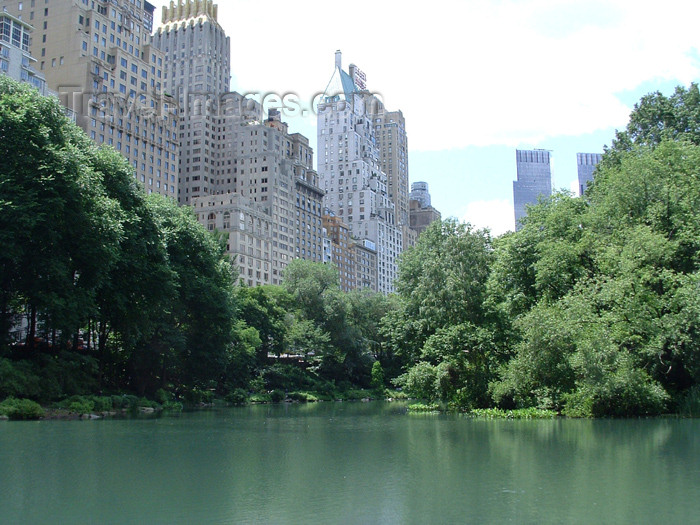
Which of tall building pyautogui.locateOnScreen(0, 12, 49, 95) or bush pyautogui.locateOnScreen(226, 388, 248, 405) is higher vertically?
tall building pyautogui.locateOnScreen(0, 12, 49, 95)

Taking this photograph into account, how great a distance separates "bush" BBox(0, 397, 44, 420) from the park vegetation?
0.10m

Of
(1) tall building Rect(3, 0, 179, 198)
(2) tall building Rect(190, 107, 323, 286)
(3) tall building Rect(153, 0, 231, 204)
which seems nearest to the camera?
(1) tall building Rect(3, 0, 179, 198)

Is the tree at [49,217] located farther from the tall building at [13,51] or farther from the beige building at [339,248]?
the beige building at [339,248]

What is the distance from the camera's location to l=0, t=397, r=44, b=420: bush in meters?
35.6

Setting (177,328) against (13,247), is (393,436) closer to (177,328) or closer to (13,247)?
(13,247)

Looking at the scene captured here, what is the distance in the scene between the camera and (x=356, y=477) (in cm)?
1639

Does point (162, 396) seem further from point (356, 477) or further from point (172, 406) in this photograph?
point (356, 477)

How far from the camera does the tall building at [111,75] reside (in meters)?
118

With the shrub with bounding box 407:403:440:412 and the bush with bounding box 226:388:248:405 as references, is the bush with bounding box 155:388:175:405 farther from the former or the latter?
the shrub with bounding box 407:403:440:412

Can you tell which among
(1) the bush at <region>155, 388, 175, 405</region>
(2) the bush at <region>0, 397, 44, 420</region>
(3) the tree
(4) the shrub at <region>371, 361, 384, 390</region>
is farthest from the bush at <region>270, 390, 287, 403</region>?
(2) the bush at <region>0, 397, 44, 420</region>

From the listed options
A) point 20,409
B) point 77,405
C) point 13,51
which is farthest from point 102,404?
point 13,51

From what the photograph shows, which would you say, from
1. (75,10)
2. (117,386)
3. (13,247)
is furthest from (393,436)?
(75,10)

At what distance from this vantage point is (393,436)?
2773 centimetres

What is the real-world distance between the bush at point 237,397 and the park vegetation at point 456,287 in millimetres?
8347
